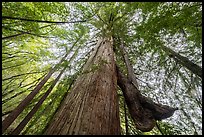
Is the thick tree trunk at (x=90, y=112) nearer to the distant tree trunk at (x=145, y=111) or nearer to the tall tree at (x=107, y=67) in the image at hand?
the tall tree at (x=107, y=67)

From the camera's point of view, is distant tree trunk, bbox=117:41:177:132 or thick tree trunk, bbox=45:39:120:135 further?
distant tree trunk, bbox=117:41:177:132

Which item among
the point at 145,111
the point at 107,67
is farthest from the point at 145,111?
the point at 107,67

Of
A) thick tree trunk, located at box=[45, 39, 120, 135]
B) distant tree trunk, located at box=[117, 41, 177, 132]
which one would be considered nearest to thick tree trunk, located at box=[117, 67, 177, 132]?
distant tree trunk, located at box=[117, 41, 177, 132]

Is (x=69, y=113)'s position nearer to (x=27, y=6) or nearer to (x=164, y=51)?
(x=27, y=6)

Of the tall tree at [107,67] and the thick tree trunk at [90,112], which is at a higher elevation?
the tall tree at [107,67]

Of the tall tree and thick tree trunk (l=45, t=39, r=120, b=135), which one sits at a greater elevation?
the tall tree

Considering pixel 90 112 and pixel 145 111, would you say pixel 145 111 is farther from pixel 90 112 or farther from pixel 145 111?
pixel 90 112

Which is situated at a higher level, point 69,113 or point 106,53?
point 106,53

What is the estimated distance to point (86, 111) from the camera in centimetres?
140

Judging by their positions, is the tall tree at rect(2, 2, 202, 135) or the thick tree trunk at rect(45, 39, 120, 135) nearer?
the thick tree trunk at rect(45, 39, 120, 135)

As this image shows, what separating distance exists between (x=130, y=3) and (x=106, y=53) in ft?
4.70

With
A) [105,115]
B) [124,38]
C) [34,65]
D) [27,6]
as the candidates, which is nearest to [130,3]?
[124,38]

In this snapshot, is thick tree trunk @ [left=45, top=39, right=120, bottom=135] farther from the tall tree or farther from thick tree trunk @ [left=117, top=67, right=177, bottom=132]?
thick tree trunk @ [left=117, top=67, right=177, bottom=132]

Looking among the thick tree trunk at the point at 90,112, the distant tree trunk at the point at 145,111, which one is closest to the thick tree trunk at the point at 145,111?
the distant tree trunk at the point at 145,111
